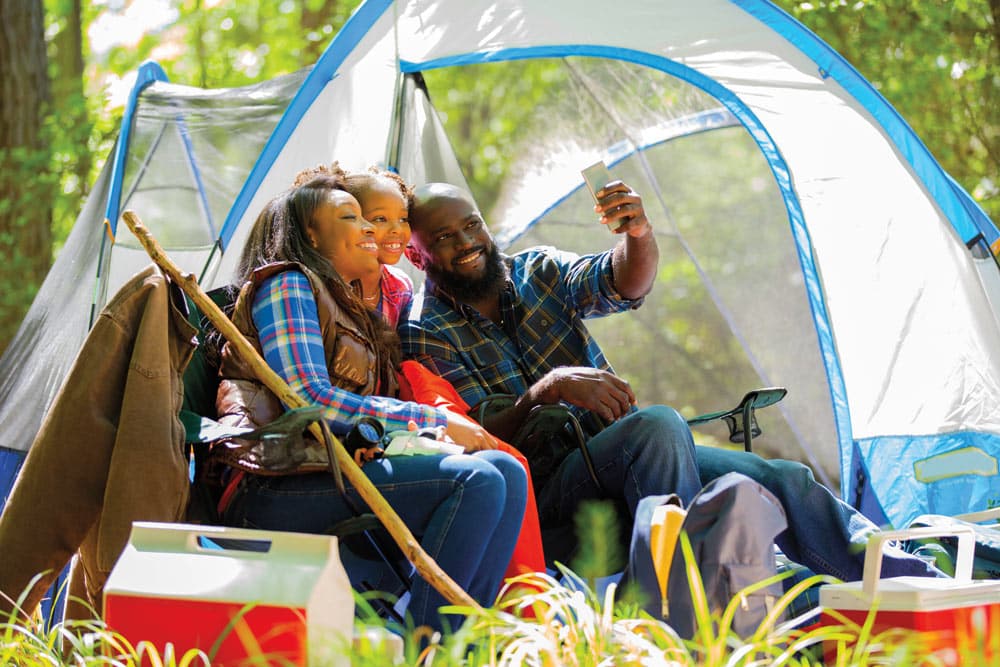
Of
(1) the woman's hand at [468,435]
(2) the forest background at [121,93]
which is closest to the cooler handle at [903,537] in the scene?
(1) the woman's hand at [468,435]

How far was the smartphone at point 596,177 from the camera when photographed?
2836 mm

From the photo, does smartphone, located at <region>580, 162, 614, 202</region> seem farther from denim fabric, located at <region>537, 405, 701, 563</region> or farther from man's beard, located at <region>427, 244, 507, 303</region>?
denim fabric, located at <region>537, 405, 701, 563</region>

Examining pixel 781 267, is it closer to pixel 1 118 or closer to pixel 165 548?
pixel 165 548

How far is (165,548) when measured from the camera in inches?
70.2

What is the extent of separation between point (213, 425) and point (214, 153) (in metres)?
2.15

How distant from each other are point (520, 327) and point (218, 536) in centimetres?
140

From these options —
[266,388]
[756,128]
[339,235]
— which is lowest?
[266,388]

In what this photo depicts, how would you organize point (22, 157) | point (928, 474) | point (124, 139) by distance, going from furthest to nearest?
point (22, 157), point (124, 139), point (928, 474)

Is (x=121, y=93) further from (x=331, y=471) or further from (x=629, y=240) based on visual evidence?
(x=331, y=471)

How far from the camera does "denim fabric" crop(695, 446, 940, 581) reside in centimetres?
240

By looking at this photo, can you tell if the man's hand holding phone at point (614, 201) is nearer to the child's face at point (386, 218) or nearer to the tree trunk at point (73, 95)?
the child's face at point (386, 218)

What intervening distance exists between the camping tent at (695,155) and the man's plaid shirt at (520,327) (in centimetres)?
68

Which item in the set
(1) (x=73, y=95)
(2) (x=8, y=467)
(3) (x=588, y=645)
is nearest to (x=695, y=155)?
(2) (x=8, y=467)

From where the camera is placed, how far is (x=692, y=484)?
2.46m
